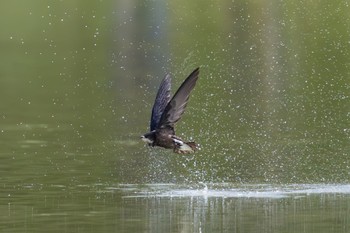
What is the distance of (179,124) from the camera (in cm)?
2100

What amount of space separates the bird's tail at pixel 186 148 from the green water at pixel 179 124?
580 mm

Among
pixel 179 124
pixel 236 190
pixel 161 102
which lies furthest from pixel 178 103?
pixel 179 124

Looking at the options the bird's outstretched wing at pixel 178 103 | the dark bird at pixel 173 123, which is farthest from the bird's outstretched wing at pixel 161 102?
the bird's outstretched wing at pixel 178 103

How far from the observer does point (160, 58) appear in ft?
105

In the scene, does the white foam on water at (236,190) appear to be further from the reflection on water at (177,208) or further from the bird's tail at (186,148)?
the bird's tail at (186,148)

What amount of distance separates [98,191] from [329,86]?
12.2 meters

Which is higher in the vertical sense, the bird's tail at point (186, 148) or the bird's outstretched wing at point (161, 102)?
the bird's outstretched wing at point (161, 102)

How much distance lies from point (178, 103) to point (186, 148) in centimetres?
45

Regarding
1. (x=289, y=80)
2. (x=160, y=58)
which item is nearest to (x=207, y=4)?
(x=160, y=58)

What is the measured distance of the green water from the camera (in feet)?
42.8

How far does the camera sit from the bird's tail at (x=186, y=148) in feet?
42.6

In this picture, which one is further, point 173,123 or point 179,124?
point 179,124

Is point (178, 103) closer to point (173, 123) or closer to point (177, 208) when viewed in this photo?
point (173, 123)

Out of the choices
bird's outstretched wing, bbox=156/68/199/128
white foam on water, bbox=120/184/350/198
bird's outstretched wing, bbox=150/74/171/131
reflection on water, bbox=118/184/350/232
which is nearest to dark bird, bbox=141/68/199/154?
bird's outstretched wing, bbox=156/68/199/128
